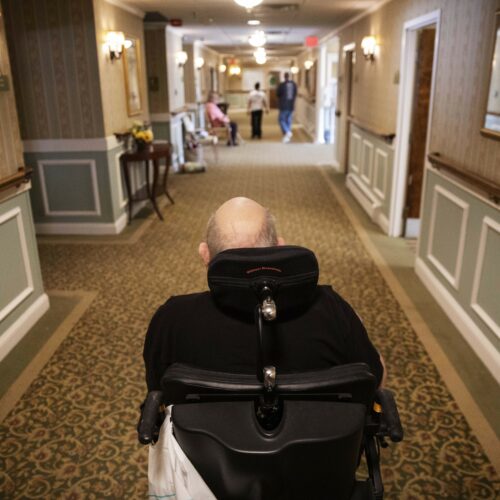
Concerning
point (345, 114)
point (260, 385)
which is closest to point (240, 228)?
point (260, 385)

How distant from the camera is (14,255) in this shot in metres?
3.27

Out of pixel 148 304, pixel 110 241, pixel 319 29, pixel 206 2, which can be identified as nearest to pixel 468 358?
pixel 148 304

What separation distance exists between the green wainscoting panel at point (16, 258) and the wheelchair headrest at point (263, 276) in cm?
248

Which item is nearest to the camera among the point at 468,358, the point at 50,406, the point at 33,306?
the point at 50,406

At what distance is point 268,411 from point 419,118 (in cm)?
451

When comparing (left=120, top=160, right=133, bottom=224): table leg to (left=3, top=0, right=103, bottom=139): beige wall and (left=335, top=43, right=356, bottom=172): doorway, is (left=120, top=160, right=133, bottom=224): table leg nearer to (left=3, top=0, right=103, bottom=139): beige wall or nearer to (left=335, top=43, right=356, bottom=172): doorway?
(left=3, top=0, right=103, bottom=139): beige wall

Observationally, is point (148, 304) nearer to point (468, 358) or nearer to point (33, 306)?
point (33, 306)

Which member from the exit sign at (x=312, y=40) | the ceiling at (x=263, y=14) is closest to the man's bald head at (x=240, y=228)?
A: the ceiling at (x=263, y=14)

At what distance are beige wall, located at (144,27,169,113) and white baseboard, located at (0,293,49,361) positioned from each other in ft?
17.9

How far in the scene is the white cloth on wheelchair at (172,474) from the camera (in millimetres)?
1124

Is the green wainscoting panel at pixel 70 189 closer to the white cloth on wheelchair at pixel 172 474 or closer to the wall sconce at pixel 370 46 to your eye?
the wall sconce at pixel 370 46

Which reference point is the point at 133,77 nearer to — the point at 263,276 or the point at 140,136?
the point at 140,136

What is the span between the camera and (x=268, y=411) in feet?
3.35

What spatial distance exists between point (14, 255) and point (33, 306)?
423 millimetres
